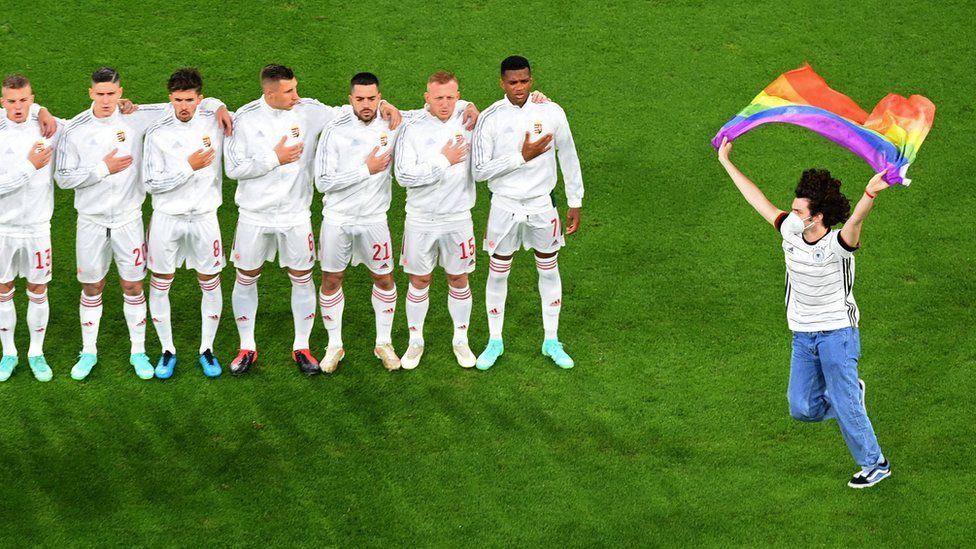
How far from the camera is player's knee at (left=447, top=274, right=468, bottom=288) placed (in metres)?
10.2

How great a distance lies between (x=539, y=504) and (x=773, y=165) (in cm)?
510

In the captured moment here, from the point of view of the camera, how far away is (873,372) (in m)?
10.1

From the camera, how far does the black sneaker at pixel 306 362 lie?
10258 millimetres

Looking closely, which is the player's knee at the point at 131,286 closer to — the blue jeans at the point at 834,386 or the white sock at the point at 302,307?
the white sock at the point at 302,307

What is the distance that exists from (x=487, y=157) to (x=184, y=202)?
7.05 ft

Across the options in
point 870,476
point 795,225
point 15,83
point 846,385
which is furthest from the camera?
point 15,83

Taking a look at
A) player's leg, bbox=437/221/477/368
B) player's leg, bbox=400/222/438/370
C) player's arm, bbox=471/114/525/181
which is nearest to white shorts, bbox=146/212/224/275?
player's leg, bbox=400/222/438/370

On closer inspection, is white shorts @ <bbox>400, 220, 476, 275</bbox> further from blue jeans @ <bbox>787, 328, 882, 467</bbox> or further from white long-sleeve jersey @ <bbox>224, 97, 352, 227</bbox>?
blue jeans @ <bbox>787, 328, 882, 467</bbox>

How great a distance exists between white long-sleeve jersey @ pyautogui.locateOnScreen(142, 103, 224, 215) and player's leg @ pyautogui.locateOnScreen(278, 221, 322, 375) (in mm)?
652

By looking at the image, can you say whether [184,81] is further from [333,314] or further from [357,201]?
[333,314]

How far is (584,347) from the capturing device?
10.6 meters

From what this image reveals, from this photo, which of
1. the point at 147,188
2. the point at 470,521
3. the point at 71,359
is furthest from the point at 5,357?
the point at 470,521

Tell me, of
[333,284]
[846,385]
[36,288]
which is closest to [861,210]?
[846,385]

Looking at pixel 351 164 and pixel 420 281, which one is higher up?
pixel 351 164
